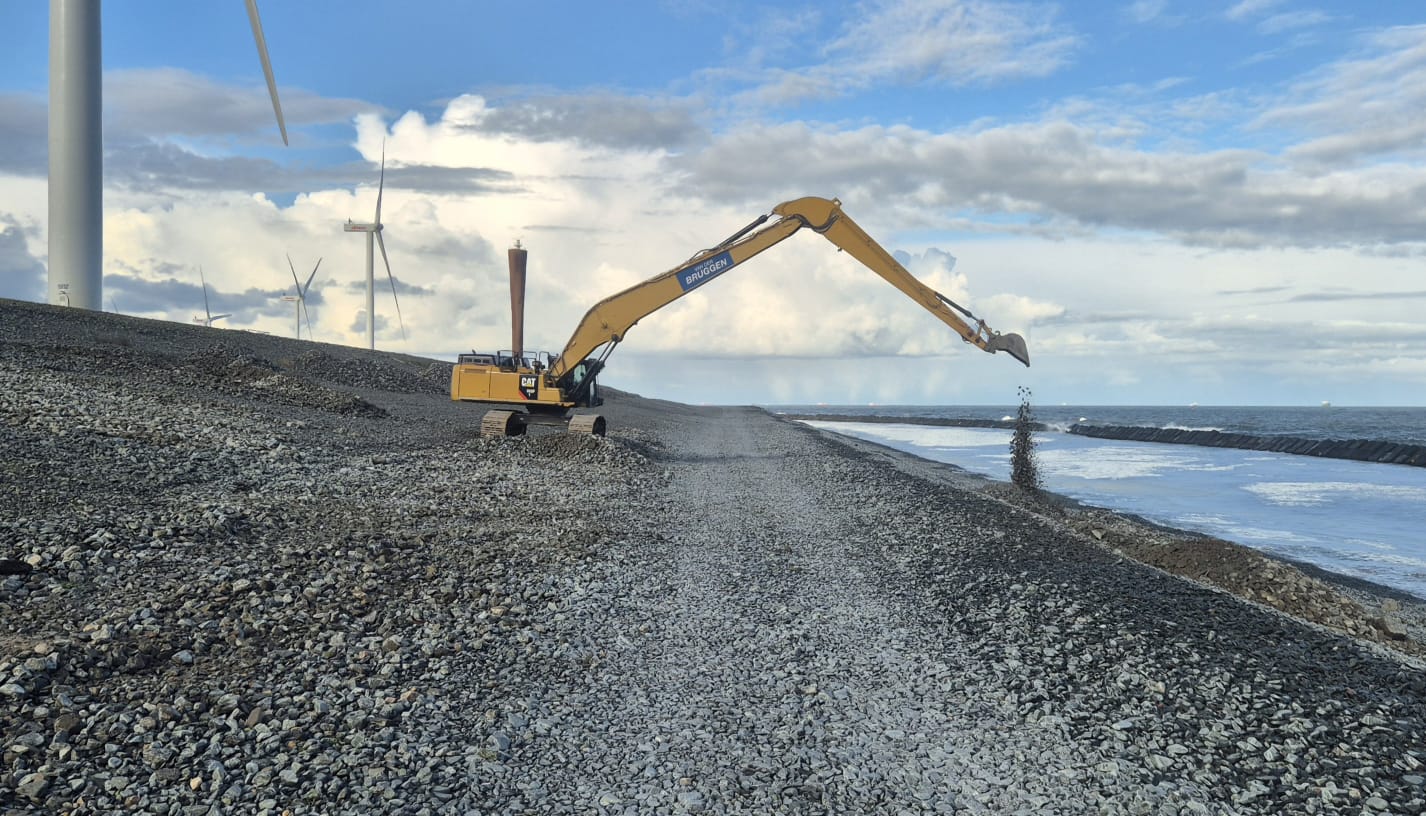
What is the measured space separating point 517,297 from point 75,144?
27.4 m

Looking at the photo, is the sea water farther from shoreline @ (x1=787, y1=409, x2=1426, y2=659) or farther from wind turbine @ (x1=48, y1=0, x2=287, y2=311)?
wind turbine @ (x1=48, y1=0, x2=287, y2=311)

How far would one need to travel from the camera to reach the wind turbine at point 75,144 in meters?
39.8

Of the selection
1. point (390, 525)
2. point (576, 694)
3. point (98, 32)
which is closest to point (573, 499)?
point (390, 525)

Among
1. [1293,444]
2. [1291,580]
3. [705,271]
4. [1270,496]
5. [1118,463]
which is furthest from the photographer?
[1293,444]

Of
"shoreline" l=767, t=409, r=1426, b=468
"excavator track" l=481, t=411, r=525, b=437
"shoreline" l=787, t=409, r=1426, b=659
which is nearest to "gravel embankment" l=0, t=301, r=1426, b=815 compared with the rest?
"shoreline" l=787, t=409, r=1426, b=659

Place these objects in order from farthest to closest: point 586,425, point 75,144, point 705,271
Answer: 1. point 75,144
2. point 586,425
3. point 705,271

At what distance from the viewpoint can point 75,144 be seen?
4119cm

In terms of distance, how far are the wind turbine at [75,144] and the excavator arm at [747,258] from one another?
1934cm

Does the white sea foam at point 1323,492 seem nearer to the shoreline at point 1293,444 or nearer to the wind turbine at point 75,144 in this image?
the shoreline at point 1293,444

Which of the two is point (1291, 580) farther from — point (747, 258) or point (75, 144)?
point (75, 144)

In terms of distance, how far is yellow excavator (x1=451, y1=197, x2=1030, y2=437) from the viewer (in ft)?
82.6

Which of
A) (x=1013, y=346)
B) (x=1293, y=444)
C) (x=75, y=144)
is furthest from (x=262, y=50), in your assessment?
(x=1293, y=444)

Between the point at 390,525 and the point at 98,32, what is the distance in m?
38.0

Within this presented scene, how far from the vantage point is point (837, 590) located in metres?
11.9
